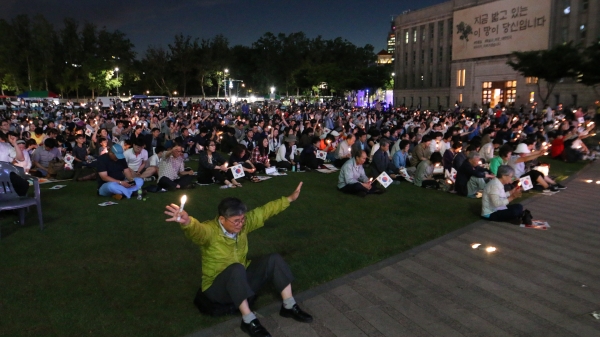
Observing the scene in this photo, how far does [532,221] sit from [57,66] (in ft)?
208

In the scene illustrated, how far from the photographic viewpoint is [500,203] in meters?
8.15

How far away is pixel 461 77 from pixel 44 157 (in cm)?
5219

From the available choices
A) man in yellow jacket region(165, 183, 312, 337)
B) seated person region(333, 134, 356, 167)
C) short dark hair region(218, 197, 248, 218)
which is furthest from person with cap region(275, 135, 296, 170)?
short dark hair region(218, 197, 248, 218)

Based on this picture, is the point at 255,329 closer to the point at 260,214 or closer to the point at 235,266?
the point at 235,266

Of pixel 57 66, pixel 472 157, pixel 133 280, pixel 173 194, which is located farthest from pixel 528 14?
pixel 57 66

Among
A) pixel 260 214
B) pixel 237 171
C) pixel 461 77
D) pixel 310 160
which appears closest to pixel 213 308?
pixel 260 214

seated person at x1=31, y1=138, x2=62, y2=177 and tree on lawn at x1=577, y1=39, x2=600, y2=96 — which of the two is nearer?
seated person at x1=31, y1=138, x2=62, y2=177

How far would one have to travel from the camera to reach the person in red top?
52.1ft

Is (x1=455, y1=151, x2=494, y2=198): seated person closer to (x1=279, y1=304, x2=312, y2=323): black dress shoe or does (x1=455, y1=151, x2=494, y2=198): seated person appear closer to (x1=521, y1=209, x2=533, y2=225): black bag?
(x1=521, y1=209, x2=533, y2=225): black bag

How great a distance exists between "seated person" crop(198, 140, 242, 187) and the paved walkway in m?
5.95

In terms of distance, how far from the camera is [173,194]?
10.4 m

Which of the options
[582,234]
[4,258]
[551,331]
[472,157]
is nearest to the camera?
[551,331]

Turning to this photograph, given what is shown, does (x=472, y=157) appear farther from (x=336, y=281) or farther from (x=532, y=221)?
(x=336, y=281)

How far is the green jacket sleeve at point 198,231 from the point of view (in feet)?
13.9
